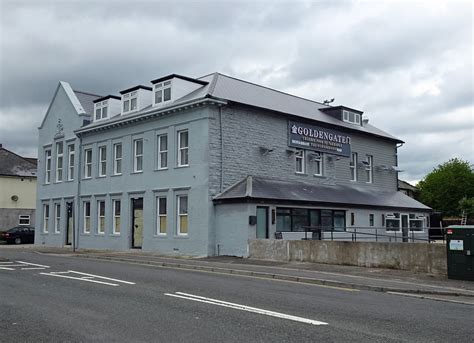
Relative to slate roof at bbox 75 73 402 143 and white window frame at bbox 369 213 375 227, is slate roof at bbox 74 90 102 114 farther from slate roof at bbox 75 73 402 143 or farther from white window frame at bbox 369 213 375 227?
white window frame at bbox 369 213 375 227

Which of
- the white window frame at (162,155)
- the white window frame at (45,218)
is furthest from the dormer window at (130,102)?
the white window frame at (45,218)

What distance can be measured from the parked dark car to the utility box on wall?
35.7m

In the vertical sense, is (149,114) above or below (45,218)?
above

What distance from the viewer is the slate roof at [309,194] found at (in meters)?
25.0

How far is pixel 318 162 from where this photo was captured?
105 feet

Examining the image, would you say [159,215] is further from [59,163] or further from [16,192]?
[16,192]

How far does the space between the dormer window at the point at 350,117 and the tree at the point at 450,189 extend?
33.1m

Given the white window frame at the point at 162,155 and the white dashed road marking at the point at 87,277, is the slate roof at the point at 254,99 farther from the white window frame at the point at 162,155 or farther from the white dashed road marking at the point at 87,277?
the white dashed road marking at the point at 87,277

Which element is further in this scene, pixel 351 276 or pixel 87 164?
pixel 87 164

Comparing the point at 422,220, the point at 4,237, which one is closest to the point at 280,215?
the point at 422,220

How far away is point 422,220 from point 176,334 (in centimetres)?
3131

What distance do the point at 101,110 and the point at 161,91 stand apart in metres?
6.45

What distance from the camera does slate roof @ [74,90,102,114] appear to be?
119 feet

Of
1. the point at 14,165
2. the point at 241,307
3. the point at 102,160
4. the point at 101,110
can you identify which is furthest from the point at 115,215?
the point at 14,165
